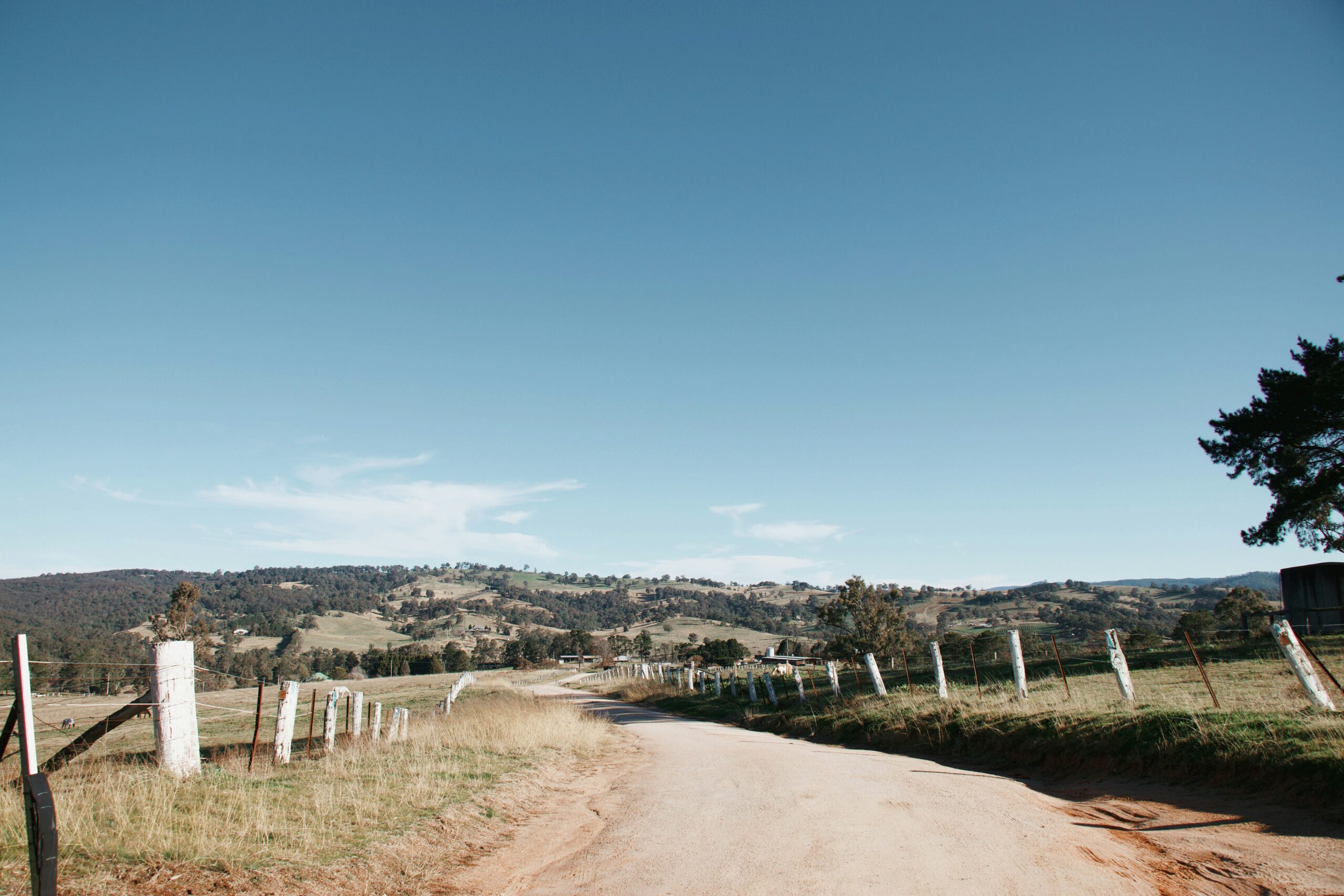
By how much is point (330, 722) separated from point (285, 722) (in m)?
2.16

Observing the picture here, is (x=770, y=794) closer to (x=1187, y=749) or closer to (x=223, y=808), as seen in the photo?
(x=1187, y=749)

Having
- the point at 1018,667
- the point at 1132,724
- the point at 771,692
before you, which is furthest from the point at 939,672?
the point at 771,692

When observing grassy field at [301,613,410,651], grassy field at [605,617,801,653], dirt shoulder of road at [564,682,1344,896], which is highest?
dirt shoulder of road at [564,682,1344,896]

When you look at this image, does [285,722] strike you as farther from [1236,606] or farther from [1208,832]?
[1236,606]

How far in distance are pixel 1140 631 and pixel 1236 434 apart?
2697 cm

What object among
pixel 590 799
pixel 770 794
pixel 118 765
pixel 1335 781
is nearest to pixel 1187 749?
pixel 1335 781

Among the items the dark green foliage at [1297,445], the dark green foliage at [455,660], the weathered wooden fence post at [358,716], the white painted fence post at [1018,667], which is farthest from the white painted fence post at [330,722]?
the dark green foliage at [455,660]

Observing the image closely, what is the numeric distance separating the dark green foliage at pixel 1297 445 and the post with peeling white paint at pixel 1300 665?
21.2 m

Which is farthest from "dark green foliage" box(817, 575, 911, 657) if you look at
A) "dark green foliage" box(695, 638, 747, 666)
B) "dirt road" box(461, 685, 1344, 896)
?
"dirt road" box(461, 685, 1344, 896)

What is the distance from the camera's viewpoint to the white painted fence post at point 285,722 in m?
12.0

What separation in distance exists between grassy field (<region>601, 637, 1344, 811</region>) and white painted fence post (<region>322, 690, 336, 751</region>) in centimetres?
1201

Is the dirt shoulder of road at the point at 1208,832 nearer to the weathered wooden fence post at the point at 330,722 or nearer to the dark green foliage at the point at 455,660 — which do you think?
the weathered wooden fence post at the point at 330,722

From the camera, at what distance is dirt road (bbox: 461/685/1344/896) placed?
6.10m

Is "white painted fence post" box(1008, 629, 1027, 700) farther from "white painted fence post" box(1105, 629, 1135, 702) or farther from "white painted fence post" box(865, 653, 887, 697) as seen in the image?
"white painted fence post" box(865, 653, 887, 697)
